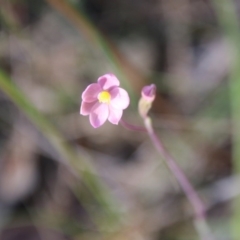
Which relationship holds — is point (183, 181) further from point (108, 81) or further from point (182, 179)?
point (108, 81)

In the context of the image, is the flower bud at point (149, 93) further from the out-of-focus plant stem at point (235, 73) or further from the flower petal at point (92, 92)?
the out-of-focus plant stem at point (235, 73)

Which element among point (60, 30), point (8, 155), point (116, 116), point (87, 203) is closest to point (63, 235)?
point (87, 203)

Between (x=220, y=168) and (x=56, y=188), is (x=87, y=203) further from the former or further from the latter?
(x=220, y=168)

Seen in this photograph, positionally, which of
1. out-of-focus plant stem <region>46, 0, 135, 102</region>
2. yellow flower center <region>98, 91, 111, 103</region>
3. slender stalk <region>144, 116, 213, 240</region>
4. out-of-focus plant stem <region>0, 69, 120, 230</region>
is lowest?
slender stalk <region>144, 116, 213, 240</region>

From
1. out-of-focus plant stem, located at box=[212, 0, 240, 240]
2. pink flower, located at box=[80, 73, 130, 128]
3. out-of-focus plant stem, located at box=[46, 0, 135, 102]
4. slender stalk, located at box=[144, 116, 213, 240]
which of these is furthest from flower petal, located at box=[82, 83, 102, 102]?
out-of-focus plant stem, located at box=[212, 0, 240, 240]

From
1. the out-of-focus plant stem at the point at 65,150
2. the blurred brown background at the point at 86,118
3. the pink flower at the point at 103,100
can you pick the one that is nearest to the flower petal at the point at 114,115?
the pink flower at the point at 103,100

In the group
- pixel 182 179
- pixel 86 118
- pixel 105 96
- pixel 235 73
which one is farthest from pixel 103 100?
pixel 86 118

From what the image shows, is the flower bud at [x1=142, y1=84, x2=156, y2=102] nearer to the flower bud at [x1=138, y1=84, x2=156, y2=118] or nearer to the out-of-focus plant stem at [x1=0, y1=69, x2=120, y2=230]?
the flower bud at [x1=138, y1=84, x2=156, y2=118]
